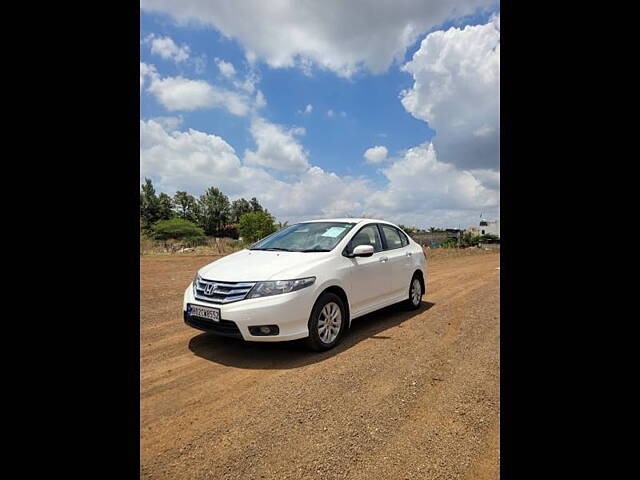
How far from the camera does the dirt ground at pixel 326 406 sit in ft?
6.41

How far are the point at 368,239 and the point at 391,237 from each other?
0.69 m

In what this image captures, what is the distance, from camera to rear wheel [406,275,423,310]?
5527 millimetres

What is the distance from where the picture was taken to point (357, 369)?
10.6ft

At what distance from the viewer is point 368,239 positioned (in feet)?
16.0

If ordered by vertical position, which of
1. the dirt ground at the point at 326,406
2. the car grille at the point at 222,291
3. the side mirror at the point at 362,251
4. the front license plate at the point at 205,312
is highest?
the side mirror at the point at 362,251

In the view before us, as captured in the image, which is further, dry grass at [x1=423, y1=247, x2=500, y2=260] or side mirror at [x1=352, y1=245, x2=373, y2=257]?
dry grass at [x1=423, y1=247, x2=500, y2=260]

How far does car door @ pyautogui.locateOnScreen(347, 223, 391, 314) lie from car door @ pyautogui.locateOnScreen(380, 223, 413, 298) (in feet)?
0.45

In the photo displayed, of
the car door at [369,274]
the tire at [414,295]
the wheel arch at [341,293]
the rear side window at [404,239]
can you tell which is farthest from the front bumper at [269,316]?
the rear side window at [404,239]

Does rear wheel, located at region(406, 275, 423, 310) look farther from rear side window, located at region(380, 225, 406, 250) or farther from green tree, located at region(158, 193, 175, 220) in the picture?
green tree, located at region(158, 193, 175, 220)

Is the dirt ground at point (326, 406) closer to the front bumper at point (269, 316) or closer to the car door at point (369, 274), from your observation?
the front bumper at point (269, 316)

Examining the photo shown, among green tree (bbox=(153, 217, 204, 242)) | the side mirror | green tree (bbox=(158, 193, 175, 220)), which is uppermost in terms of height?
green tree (bbox=(158, 193, 175, 220))

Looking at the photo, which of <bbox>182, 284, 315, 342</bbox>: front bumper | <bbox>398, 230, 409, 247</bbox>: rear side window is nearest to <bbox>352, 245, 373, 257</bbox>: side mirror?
<bbox>182, 284, 315, 342</bbox>: front bumper
